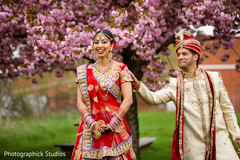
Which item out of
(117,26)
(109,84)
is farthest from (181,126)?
(117,26)

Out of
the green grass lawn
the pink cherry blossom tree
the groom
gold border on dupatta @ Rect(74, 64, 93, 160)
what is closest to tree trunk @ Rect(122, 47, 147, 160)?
the pink cherry blossom tree

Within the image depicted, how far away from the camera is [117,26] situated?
551 centimetres

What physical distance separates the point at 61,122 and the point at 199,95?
1191 centimetres

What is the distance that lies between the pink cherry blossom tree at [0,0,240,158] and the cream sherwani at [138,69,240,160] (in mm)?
1902

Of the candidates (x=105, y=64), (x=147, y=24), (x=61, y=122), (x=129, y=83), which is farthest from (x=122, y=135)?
(x=61, y=122)

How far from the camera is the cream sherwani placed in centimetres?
354

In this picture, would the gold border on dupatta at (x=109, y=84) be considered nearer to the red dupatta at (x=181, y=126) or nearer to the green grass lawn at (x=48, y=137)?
the red dupatta at (x=181, y=126)

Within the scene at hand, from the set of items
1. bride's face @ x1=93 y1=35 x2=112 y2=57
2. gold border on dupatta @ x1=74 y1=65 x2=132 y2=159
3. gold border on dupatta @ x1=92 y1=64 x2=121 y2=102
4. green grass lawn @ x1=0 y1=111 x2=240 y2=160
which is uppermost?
bride's face @ x1=93 y1=35 x2=112 y2=57

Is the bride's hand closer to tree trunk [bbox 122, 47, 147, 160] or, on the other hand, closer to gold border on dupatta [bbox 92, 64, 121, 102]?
gold border on dupatta [bbox 92, 64, 121, 102]

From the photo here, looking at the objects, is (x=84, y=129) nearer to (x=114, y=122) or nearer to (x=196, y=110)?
(x=114, y=122)

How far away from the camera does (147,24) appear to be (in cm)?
554

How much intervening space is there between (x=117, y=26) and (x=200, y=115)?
254 centimetres

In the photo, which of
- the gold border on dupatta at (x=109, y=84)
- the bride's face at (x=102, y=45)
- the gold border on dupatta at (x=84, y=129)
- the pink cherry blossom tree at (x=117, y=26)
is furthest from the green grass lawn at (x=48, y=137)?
the bride's face at (x=102, y=45)

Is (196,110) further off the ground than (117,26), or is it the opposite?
(117,26)
